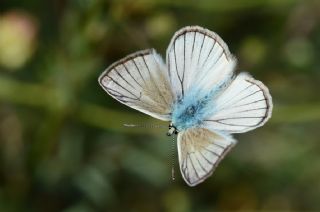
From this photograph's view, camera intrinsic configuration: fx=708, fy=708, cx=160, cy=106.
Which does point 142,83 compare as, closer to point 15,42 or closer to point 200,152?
point 200,152

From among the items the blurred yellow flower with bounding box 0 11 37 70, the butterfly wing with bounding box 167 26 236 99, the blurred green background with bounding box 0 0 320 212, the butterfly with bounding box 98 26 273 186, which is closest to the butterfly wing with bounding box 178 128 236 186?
the butterfly with bounding box 98 26 273 186

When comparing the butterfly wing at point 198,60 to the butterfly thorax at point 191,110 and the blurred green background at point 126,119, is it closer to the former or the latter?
the butterfly thorax at point 191,110

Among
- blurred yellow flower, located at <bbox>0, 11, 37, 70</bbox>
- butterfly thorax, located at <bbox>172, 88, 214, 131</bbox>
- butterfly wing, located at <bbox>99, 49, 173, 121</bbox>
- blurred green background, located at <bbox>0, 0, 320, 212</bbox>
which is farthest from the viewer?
blurred yellow flower, located at <bbox>0, 11, 37, 70</bbox>

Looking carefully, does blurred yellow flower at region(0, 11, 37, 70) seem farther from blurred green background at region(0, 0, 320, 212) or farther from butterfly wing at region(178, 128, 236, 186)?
butterfly wing at region(178, 128, 236, 186)

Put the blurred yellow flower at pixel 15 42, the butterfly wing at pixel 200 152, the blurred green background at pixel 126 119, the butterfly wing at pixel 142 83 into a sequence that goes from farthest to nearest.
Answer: the blurred yellow flower at pixel 15 42
the blurred green background at pixel 126 119
the butterfly wing at pixel 142 83
the butterfly wing at pixel 200 152

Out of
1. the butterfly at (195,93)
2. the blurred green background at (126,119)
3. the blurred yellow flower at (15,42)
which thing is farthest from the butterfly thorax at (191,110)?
the blurred yellow flower at (15,42)

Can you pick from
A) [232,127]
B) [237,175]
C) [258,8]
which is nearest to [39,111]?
[237,175]

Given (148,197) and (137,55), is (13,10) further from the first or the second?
(137,55)
